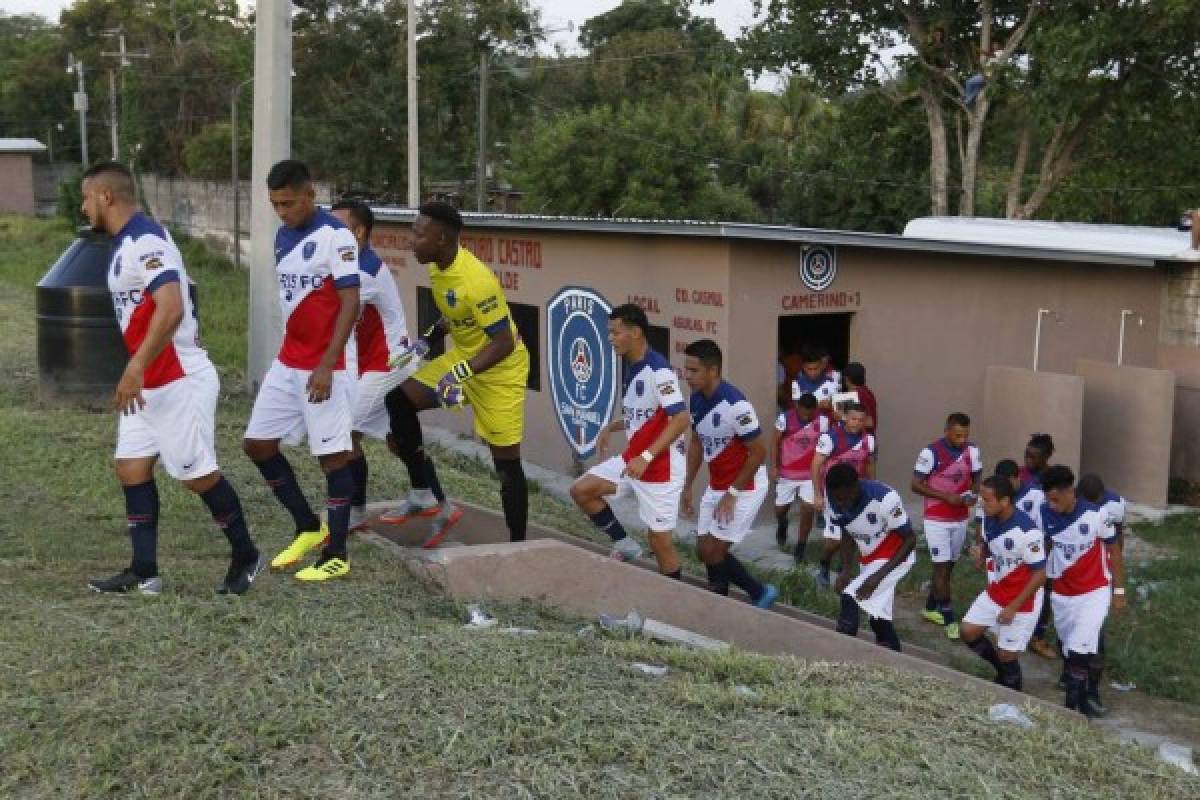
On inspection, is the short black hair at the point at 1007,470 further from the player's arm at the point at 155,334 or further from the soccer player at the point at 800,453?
the player's arm at the point at 155,334

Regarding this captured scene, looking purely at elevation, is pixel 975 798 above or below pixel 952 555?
above

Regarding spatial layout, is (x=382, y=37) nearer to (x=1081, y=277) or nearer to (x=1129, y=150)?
(x=1129, y=150)

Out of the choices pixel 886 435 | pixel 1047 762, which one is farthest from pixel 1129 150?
pixel 1047 762

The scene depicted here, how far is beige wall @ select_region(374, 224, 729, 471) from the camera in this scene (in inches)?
498

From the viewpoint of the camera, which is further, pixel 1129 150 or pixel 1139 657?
pixel 1129 150

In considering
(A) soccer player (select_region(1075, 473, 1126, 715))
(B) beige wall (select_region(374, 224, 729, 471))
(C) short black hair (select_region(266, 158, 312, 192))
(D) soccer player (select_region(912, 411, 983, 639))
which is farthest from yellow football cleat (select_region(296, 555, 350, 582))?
(B) beige wall (select_region(374, 224, 729, 471))

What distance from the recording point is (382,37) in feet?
123

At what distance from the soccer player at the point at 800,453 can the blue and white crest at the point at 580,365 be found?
2810 mm

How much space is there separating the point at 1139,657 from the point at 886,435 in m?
4.96

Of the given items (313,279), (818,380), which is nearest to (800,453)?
(818,380)

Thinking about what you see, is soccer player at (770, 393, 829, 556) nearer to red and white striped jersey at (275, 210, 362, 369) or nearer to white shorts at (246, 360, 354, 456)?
white shorts at (246, 360, 354, 456)

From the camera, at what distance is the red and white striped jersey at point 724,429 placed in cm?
780

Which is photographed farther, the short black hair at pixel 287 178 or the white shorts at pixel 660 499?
the white shorts at pixel 660 499

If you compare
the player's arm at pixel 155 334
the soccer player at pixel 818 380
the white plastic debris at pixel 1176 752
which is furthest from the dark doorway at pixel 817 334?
the player's arm at pixel 155 334
